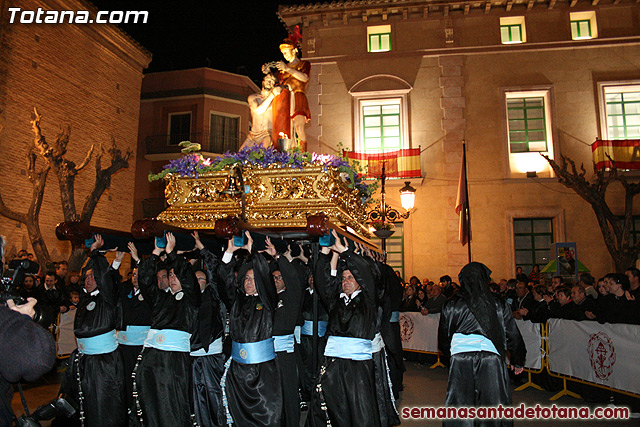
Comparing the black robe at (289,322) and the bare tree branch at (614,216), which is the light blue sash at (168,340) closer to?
the black robe at (289,322)

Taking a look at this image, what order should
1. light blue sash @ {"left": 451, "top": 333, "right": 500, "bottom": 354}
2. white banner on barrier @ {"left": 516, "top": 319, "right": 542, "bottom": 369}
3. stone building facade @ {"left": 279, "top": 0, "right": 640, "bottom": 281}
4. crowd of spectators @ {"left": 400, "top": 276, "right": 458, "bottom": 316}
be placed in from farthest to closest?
stone building facade @ {"left": 279, "top": 0, "right": 640, "bottom": 281}
crowd of spectators @ {"left": 400, "top": 276, "right": 458, "bottom": 316}
white banner on barrier @ {"left": 516, "top": 319, "right": 542, "bottom": 369}
light blue sash @ {"left": 451, "top": 333, "right": 500, "bottom": 354}

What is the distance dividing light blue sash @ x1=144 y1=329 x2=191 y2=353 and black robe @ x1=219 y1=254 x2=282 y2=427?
2.05ft

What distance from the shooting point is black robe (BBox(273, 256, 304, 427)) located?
5.20 meters

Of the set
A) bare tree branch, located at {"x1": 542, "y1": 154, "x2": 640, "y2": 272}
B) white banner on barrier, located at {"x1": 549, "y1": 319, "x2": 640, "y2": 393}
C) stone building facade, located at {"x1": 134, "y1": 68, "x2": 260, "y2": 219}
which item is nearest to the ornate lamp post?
white banner on barrier, located at {"x1": 549, "y1": 319, "x2": 640, "y2": 393}

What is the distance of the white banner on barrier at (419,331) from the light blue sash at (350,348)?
5992 mm

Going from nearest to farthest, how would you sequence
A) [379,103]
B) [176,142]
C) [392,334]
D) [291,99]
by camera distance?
[291,99]
[392,334]
[379,103]
[176,142]

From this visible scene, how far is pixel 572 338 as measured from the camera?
7391 millimetres

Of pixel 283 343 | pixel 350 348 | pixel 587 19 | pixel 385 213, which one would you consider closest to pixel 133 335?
pixel 283 343

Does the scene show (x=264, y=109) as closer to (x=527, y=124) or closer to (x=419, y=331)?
(x=419, y=331)

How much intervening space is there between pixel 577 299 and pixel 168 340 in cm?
600

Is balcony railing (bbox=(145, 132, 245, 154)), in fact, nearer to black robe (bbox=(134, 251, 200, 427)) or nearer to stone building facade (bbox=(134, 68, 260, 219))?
stone building facade (bbox=(134, 68, 260, 219))

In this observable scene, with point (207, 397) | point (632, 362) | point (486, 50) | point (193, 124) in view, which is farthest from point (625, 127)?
point (193, 124)

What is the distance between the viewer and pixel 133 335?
6352mm

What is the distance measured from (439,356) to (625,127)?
9667 mm
